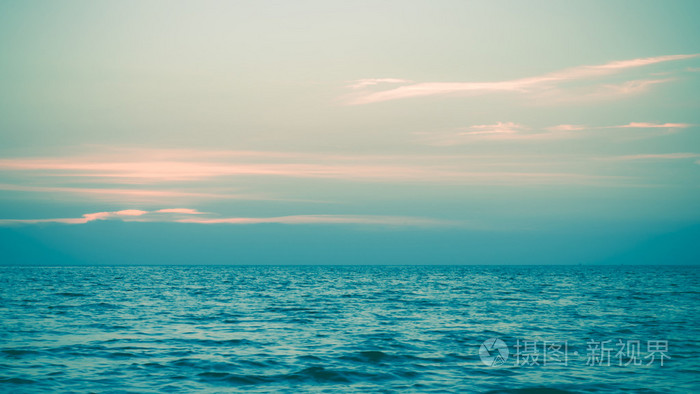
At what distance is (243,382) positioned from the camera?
57.3 feet

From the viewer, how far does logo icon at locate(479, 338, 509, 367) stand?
20.4 m

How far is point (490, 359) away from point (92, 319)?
23003mm

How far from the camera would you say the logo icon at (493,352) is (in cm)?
2042

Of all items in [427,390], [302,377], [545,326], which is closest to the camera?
[427,390]

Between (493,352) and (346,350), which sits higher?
(493,352)

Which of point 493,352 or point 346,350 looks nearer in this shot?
point 493,352

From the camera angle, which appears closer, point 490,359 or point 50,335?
point 490,359

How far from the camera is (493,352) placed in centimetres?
2217

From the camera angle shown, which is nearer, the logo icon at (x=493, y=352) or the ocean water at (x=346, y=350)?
the ocean water at (x=346, y=350)

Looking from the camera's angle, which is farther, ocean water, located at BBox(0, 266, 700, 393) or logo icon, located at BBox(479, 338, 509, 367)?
logo icon, located at BBox(479, 338, 509, 367)

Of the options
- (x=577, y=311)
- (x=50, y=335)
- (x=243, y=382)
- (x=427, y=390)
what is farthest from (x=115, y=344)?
(x=577, y=311)

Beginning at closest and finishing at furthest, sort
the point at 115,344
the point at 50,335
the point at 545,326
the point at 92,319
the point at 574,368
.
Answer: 1. the point at 574,368
2. the point at 115,344
3. the point at 50,335
4. the point at 545,326
5. the point at 92,319

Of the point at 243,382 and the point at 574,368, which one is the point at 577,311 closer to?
the point at 574,368

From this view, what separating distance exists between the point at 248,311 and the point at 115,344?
1489 cm
